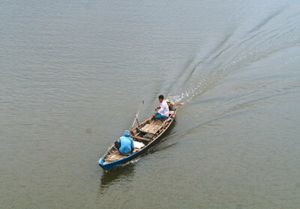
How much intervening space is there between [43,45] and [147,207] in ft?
50.3

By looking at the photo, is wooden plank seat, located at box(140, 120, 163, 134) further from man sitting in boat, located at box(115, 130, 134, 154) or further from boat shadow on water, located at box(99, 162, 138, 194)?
boat shadow on water, located at box(99, 162, 138, 194)

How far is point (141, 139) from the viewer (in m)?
13.1

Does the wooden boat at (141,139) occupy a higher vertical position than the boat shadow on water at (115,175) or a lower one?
higher

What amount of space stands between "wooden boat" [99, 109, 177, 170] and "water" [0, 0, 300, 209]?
0.37m

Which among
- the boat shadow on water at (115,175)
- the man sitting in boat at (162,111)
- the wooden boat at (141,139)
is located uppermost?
the man sitting in boat at (162,111)

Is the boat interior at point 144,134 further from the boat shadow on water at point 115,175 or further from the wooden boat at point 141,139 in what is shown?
the boat shadow on water at point 115,175

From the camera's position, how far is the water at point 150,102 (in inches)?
426

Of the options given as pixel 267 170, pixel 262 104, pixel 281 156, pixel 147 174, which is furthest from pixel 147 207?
pixel 262 104

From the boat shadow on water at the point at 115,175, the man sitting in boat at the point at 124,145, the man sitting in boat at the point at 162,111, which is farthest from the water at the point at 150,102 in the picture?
the man sitting in boat at the point at 162,111

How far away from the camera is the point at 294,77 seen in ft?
58.3

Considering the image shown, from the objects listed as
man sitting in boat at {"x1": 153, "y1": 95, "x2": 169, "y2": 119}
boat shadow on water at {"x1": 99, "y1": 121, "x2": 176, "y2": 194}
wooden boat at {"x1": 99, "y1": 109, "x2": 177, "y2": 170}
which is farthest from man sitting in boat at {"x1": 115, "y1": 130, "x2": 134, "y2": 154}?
man sitting in boat at {"x1": 153, "y1": 95, "x2": 169, "y2": 119}

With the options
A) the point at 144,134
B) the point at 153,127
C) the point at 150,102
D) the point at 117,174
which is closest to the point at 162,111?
the point at 153,127

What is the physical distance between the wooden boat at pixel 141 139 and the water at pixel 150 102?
0.37 m

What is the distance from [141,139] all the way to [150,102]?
3.36 m
